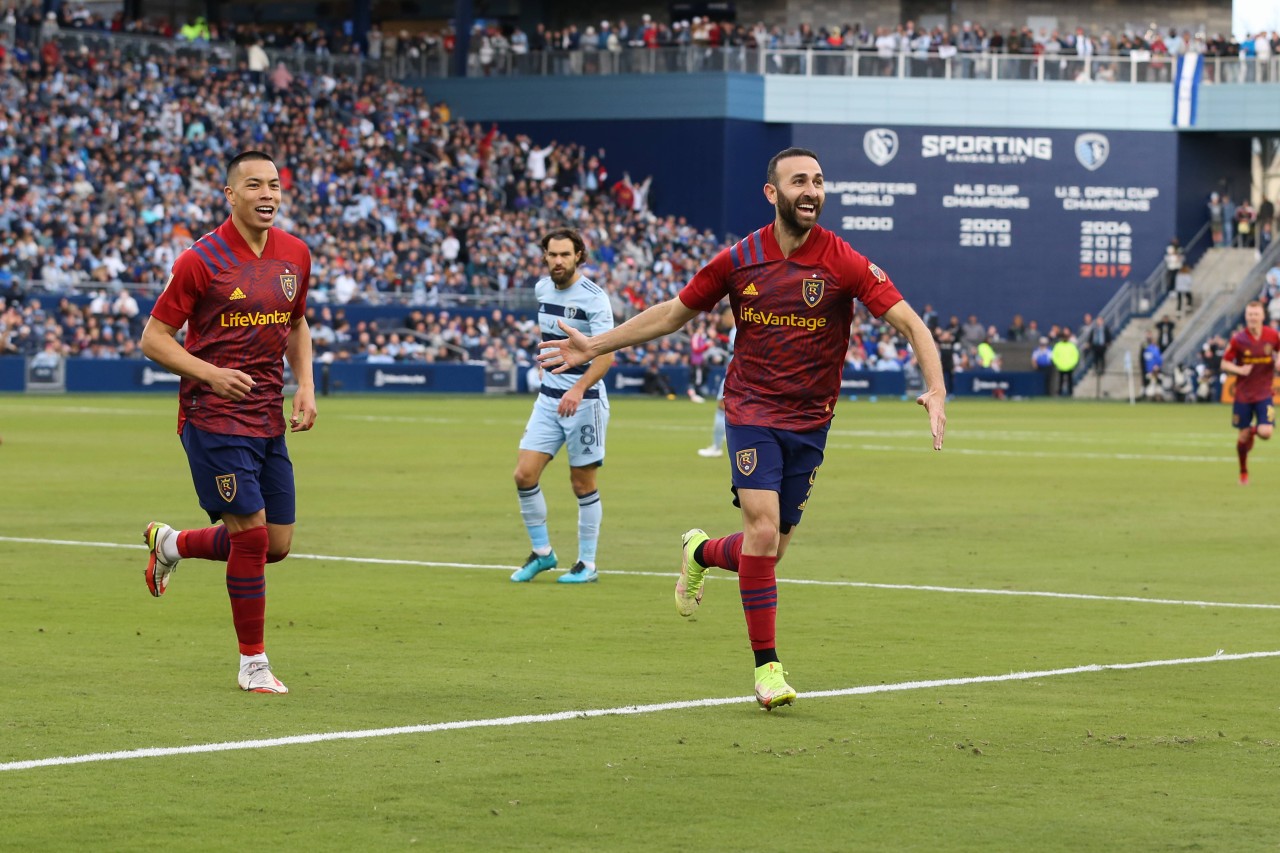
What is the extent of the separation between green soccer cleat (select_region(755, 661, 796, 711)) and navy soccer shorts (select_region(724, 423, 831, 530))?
0.81 meters

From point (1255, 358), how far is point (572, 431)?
13739 mm

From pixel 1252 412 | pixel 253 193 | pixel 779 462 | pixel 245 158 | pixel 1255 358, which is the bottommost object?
pixel 1252 412

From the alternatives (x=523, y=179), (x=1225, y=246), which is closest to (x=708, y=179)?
(x=523, y=179)

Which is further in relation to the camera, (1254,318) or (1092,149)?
(1092,149)

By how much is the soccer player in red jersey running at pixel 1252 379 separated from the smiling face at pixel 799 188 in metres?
17.6

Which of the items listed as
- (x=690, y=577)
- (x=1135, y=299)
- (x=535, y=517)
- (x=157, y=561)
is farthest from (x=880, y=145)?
(x=157, y=561)

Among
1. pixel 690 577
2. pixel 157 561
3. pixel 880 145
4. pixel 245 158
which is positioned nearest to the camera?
pixel 245 158

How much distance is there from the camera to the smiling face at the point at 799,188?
30.9ft

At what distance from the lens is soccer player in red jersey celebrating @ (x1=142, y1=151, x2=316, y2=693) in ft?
31.9

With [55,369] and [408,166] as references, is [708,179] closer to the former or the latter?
[408,166]

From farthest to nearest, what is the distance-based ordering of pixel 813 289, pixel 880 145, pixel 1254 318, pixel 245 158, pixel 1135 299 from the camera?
1. pixel 1135 299
2. pixel 880 145
3. pixel 1254 318
4. pixel 245 158
5. pixel 813 289

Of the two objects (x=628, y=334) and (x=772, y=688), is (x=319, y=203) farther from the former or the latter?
(x=772, y=688)

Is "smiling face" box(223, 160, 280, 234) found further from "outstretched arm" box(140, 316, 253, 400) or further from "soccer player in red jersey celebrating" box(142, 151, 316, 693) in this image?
"outstretched arm" box(140, 316, 253, 400)

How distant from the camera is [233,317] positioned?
386 inches
